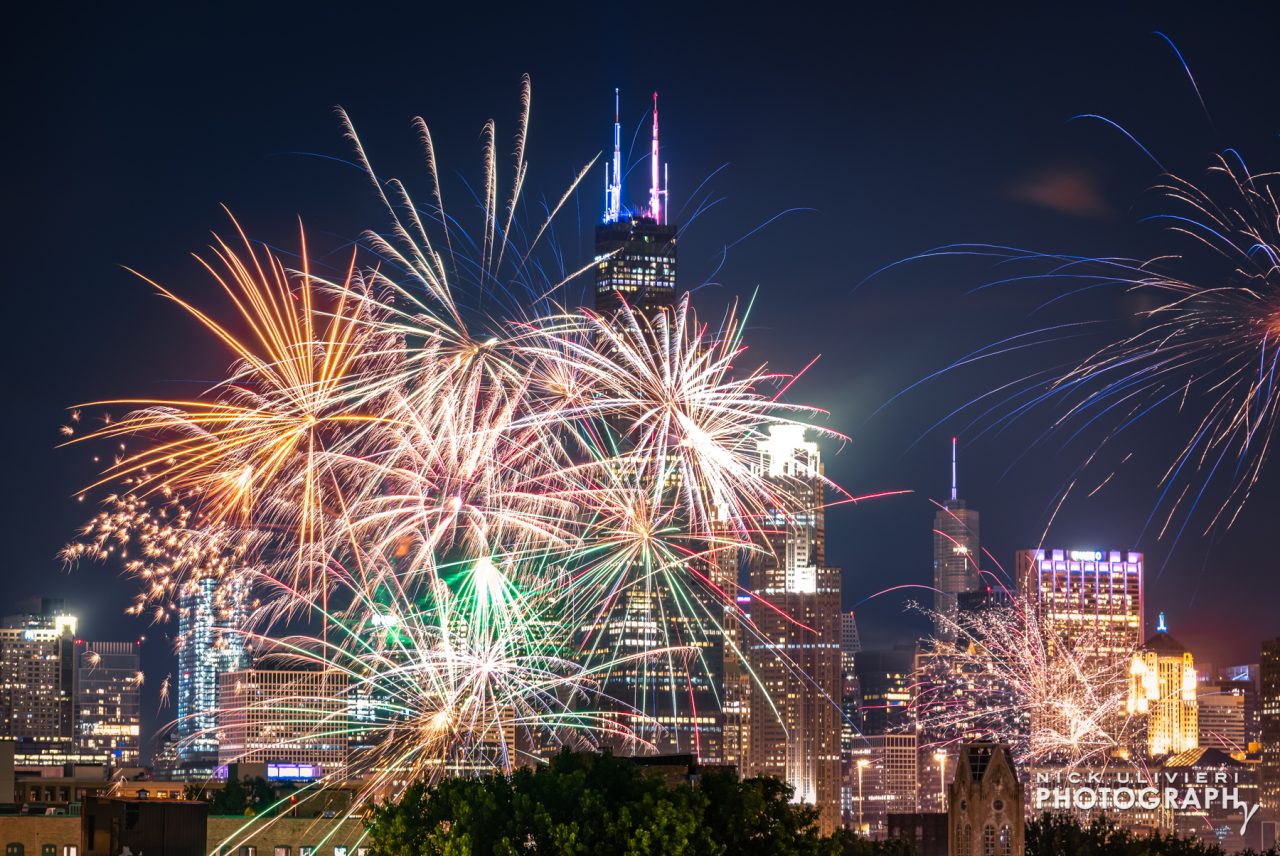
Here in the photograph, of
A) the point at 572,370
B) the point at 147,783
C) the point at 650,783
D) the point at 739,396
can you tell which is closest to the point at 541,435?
the point at 572,370

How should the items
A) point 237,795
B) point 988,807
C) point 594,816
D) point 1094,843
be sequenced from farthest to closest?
point 237,795
point 1094,843
point 988,807
point 594,816

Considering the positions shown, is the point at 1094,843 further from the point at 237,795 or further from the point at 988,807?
the point at 237,795

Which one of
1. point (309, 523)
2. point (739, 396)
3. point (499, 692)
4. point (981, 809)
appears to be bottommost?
point (981, 809)

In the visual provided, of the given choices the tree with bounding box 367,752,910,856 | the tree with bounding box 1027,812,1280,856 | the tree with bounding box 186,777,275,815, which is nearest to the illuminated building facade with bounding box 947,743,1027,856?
the tree with bounding box 1027,812,1280,856

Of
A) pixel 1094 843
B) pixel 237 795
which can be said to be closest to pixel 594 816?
pixel 1094 843

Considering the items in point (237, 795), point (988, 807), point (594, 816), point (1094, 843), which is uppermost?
point (594, 816)

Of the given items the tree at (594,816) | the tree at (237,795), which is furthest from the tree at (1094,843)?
the tree at (594,816)

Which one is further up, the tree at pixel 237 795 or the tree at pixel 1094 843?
the tree at pixel 237 795

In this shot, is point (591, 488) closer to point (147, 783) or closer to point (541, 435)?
A: point (541, 435)

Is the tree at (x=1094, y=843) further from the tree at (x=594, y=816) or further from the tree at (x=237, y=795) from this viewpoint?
the tree at (x=594, y=816)

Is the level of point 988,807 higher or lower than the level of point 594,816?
lower

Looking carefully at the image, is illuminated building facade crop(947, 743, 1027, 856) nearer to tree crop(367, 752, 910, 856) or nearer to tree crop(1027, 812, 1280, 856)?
tree crop(1027, 812, 1280, 856)
